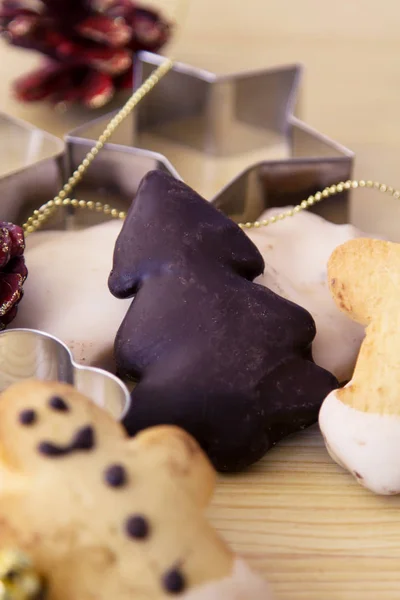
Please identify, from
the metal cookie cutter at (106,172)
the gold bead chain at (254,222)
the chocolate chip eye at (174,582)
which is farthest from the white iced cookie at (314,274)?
the chocolate chip eye at (174,582)

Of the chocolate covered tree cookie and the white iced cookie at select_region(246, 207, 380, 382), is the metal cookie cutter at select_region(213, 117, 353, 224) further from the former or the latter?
the chocolate covered tree cookie

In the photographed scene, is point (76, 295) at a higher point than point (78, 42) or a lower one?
lower

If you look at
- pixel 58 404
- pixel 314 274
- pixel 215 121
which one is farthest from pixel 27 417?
pixel 215 121

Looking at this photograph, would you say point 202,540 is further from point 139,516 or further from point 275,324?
point 275,324

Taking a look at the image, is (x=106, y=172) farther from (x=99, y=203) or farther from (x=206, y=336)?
(x=206, y=336)

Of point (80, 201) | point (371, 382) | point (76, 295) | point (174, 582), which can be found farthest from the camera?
point (80, 201)

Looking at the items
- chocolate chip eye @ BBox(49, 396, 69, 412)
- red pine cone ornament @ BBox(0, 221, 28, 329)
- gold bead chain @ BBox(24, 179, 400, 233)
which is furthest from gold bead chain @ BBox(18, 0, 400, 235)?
chocolate chip eye @ BBox(49, 396, 69, 412)

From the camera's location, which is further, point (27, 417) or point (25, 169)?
point (25, 169)
